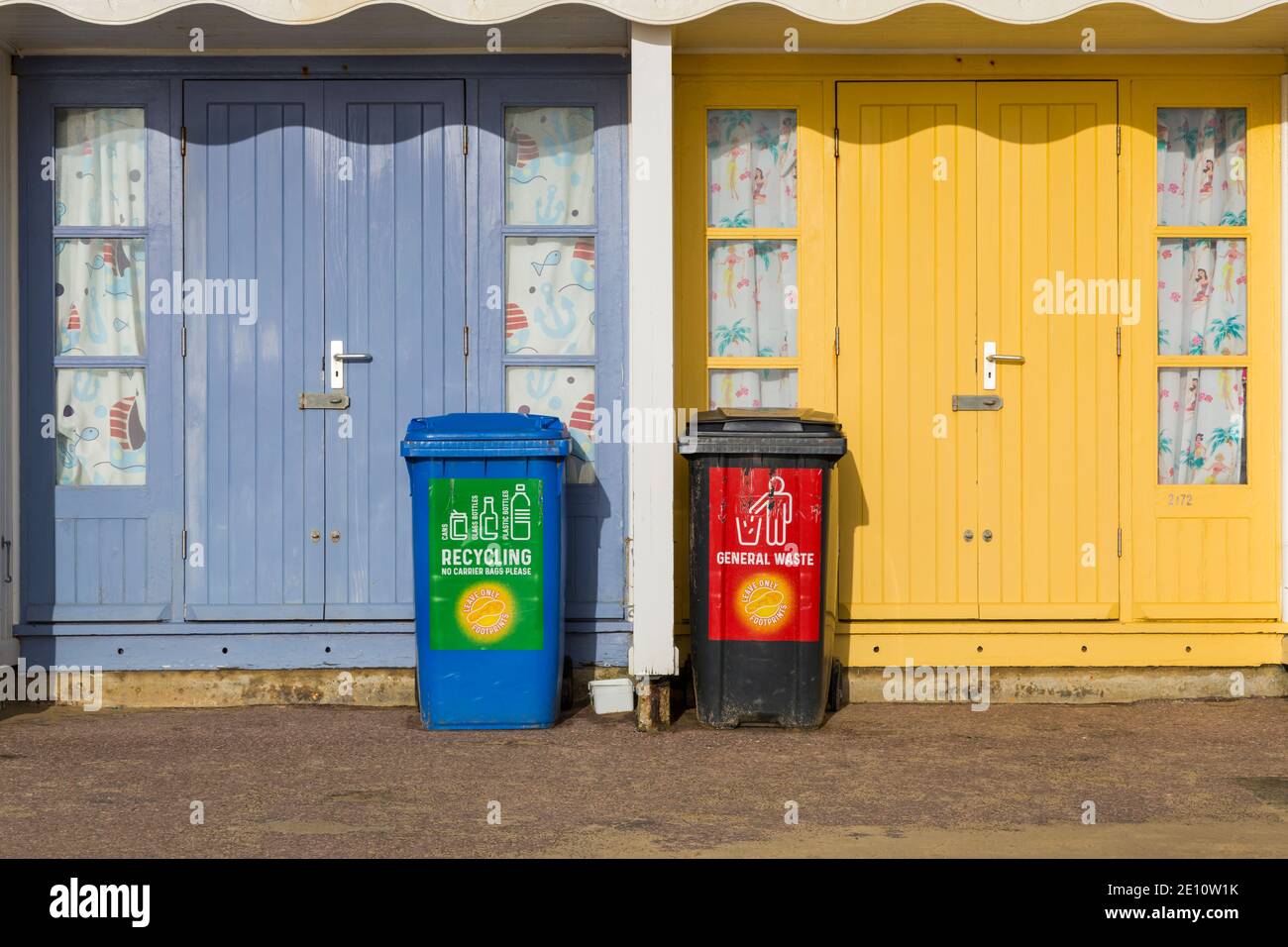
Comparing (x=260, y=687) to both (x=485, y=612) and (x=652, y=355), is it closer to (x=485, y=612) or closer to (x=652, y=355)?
(x=485, y=612)

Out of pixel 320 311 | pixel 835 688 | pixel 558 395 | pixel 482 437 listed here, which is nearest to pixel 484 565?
pixel 482 437

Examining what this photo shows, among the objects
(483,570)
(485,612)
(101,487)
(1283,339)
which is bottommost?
(485,612)

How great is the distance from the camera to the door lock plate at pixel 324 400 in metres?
7.90

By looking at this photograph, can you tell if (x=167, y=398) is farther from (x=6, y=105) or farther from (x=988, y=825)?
(x=988, y=825)

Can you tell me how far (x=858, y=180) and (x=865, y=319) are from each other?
676mm

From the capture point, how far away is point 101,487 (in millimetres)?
7949

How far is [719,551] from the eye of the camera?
7.25 metres

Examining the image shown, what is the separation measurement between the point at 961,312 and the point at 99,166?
4.24 metres

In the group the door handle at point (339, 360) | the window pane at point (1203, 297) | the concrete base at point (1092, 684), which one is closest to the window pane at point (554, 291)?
the door handle at point (339, 360)

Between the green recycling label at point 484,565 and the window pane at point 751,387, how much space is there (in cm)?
121

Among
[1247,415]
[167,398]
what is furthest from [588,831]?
[1247,415]

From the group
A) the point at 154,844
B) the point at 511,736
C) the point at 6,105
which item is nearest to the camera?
the point at 154,844
